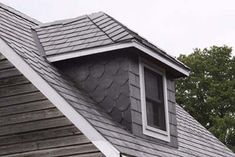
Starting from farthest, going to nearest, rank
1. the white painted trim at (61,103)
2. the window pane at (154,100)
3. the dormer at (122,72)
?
the window pane at (154,100), the dormer at (122,72), the white painted trim at (61,103)

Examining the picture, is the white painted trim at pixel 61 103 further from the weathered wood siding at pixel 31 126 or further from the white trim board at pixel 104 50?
the white trim board at pixel 104 50

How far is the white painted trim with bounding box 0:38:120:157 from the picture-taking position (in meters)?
8.84

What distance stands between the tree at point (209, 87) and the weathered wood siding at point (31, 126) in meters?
24.6

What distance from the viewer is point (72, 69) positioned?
1099 centimetres

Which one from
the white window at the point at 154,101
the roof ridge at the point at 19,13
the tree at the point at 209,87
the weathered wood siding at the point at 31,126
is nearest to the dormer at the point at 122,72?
the white window at the point at 154,101

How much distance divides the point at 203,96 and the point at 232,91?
1835 mm

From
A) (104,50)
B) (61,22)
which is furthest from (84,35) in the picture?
(61,22)

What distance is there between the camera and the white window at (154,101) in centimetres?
1077

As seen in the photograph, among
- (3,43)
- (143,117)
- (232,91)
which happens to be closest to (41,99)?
(3,43)

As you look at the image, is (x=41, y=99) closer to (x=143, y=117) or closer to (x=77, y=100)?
(x=77, y=100)

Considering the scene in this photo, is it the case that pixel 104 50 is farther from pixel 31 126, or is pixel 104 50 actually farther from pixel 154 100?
pixel 31 126

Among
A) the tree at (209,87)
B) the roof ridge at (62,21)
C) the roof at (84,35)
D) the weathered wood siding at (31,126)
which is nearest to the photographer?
the weathered wood siding at (31,126)

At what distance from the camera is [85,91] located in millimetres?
10750

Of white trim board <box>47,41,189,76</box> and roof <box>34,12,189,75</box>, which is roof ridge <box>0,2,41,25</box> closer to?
roof <box>34,12,189,75</box>
